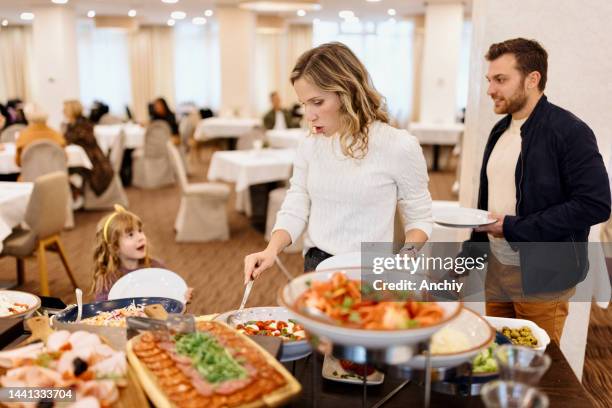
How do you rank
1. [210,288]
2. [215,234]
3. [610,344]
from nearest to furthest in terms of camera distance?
[610,344], [210,288], [215,234]

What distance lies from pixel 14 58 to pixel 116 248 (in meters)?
15.2

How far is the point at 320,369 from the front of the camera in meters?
1.38

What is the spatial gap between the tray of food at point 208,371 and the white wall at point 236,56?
33.7ft

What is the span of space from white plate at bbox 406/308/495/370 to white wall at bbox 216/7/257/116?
1027 centimetres

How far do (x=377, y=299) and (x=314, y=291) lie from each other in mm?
108

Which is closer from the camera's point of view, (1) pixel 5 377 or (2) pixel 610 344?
(1) pixel 5 377

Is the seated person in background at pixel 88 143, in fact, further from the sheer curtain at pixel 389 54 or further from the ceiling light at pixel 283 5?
the sheer curtain at pixel 389 54

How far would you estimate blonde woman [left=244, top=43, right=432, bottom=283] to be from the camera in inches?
66.4

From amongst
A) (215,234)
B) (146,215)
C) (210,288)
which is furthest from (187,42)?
(210,288)

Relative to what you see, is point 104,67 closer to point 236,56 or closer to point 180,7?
point 180,7

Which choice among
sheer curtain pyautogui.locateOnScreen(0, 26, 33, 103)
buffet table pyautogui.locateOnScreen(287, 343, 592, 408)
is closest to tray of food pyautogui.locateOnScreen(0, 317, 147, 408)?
buffet table pyautogui.locateOnScreen(287, 343, 592, 408)

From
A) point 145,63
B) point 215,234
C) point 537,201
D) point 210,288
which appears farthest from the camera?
point 145,63

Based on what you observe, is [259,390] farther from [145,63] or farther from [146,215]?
[145,63]

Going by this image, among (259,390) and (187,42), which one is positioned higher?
(187,42)
